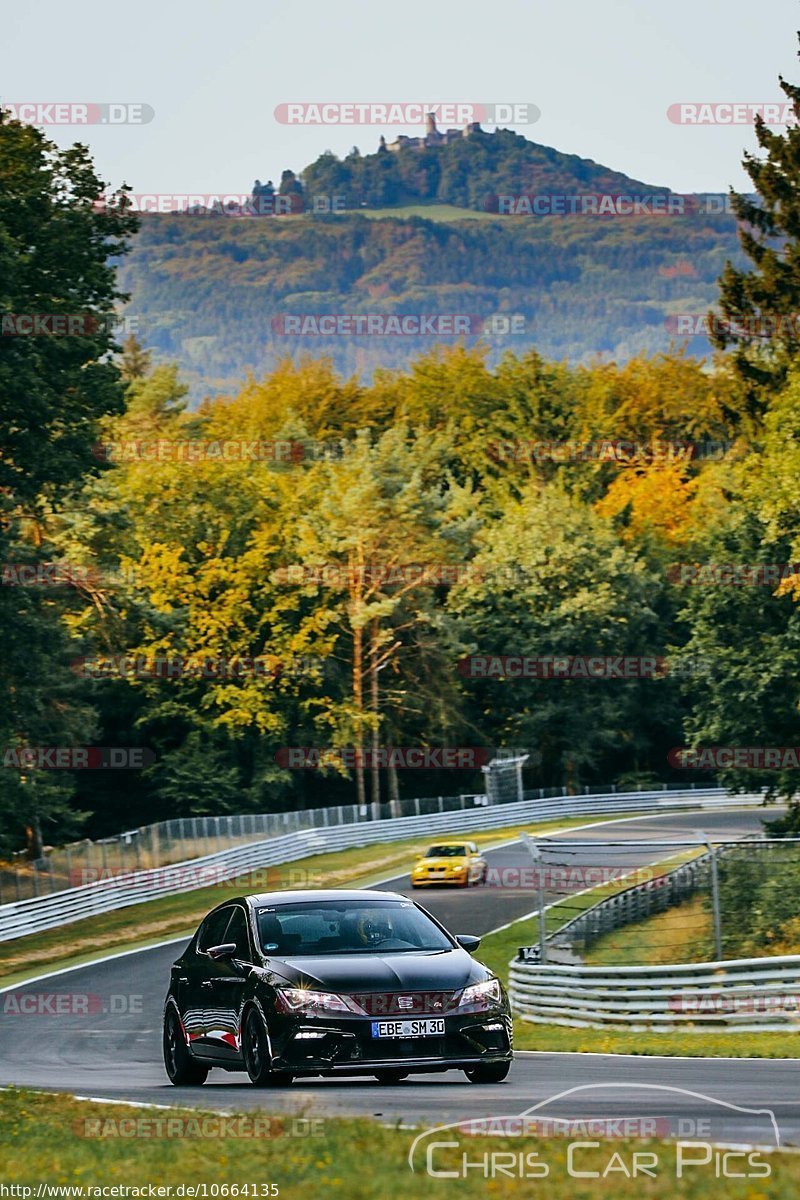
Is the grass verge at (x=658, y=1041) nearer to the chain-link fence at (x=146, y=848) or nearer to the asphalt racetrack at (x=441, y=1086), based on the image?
the asphalt racetrack at (x=441, y=1086)

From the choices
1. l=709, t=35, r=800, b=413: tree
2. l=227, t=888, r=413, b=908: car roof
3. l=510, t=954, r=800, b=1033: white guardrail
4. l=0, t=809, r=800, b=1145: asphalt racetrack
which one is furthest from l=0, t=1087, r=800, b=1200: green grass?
l=709, t=35, r=800, b=413: tree

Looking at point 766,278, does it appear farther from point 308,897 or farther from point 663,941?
point 308,897

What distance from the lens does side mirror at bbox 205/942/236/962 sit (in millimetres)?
14594

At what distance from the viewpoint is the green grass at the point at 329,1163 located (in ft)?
25.9

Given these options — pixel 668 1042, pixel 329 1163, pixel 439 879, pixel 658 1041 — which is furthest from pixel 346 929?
pixel 439 879

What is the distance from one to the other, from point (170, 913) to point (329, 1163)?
39334 mm

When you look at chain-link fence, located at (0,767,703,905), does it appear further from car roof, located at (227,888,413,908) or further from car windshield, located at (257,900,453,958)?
car windshield, located at (257,900,453,958)

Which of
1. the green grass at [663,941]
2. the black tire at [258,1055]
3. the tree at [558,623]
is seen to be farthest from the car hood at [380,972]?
the tree at [558,623]

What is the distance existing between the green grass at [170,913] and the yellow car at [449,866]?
3222mm

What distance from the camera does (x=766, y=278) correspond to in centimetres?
5347

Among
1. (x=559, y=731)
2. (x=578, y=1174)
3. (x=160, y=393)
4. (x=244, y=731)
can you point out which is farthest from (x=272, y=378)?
(x=578, y=1174)

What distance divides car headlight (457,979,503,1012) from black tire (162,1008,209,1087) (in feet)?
9.37

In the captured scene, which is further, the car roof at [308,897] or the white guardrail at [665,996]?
the white guardrail at [665,996]

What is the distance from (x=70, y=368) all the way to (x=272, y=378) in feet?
252
